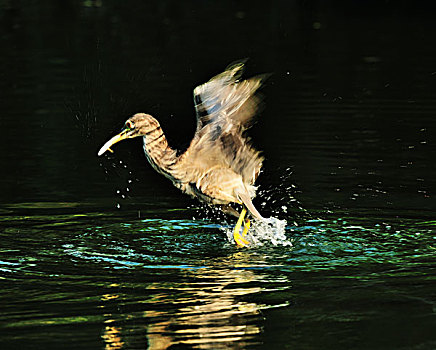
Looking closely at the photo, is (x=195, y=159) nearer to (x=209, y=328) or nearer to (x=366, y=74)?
(x=209, y=328)

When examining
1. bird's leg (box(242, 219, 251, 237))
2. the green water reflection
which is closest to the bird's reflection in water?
the green water reflection

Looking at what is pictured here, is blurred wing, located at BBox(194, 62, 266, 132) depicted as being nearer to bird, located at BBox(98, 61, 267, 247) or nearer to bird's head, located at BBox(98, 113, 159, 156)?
bird, located at BBox(98, 61, 267, 247)

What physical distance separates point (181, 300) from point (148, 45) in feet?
66.3

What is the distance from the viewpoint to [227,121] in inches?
398

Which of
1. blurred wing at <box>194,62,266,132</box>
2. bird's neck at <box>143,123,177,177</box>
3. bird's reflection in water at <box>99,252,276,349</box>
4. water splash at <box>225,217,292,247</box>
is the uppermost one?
blurred wing at <box>194,62,266,132</box>

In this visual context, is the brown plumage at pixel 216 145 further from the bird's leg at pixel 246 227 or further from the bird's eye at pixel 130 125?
the bird's leg at pixel 246 227

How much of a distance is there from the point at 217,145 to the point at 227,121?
10.6 inches

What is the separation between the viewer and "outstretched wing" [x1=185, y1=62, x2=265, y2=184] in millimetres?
9930

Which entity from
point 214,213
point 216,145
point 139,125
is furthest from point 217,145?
point 214,213

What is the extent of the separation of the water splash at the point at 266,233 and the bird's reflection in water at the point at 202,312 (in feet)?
3.41

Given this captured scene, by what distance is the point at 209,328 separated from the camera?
24.2ft

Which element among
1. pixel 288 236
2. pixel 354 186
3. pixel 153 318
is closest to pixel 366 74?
pixel 354 186

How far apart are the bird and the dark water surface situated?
31 cm

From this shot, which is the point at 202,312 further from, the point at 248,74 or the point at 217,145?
the point at 248,74
